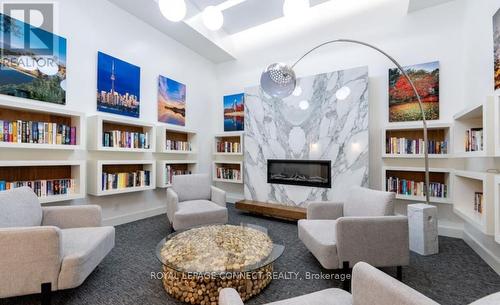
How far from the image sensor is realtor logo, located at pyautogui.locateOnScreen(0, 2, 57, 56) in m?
2.54

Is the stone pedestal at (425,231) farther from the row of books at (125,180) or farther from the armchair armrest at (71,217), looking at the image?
the row of books at (125,180)

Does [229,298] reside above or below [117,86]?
below

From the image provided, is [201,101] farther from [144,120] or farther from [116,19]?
[116,19]

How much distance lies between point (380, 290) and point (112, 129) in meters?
3.93

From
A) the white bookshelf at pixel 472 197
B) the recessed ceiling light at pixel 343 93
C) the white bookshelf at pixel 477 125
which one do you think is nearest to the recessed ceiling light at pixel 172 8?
the recessed ceiling light at pixel 343 93

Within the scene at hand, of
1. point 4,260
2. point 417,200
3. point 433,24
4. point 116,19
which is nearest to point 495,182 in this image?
point 417,200

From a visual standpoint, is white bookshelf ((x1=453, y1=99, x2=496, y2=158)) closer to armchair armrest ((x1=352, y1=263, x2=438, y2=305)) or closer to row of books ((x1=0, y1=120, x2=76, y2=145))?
armchair armrest ((x1=352, y1=263, x2=438, y2=305))

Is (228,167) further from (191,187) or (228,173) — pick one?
(191,187)

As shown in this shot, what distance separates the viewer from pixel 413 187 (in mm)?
3348

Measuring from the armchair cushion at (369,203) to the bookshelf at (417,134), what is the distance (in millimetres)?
1339

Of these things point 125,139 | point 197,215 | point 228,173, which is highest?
point 125,139

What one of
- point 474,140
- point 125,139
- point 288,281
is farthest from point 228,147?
point 474,140

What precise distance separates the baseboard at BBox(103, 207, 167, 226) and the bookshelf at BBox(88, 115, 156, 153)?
1083 millimetres

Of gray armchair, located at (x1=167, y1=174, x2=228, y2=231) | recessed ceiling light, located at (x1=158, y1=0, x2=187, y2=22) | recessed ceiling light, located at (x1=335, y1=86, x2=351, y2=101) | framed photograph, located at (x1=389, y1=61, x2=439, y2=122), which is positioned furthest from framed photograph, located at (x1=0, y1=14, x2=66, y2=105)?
framed photograph, located at (x1=389, y1=61, x2=439, y2=122)
